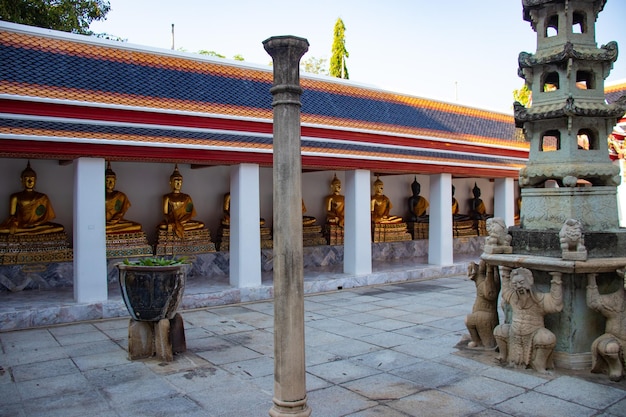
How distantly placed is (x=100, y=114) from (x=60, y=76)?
32.1 inches

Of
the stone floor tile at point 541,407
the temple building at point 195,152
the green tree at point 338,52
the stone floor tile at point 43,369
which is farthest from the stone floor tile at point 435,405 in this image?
the green tree at point 338,52

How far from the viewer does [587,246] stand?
19.5ft

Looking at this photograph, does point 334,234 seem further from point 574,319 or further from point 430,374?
point 574,319

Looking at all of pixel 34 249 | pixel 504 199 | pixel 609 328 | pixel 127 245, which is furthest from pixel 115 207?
pixel 504 199

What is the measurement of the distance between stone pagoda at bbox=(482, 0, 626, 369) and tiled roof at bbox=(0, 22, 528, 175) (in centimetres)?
517

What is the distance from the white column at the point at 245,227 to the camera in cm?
1015

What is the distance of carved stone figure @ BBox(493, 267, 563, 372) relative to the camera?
5.78 meters

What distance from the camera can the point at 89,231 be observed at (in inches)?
341

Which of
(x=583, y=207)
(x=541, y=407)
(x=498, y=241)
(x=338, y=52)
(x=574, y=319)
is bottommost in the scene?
(x=541, y=407)

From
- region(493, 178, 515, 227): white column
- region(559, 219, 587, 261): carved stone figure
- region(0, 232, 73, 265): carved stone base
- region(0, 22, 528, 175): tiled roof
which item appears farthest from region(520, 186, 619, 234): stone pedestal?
region(493, 178, 515, 227): white column

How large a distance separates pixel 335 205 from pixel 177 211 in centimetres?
447

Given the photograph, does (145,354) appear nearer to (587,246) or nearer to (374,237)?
(587,246)

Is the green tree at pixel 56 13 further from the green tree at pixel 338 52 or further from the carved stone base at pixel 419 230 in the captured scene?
the green tree at pixel 338 52

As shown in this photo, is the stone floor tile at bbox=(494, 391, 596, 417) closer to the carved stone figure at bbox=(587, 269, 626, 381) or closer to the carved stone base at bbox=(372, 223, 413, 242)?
the carved stone figure at bbox=(587, 269, 626, 381)
